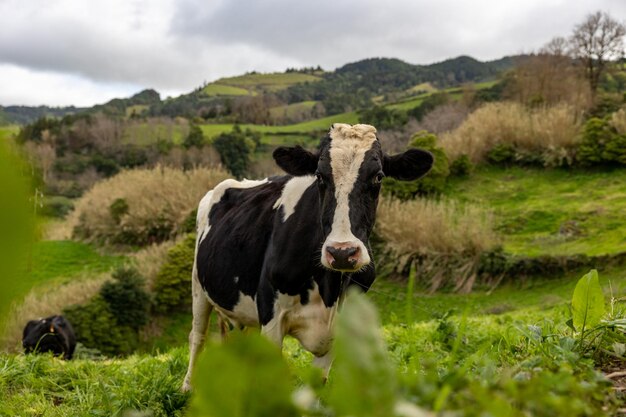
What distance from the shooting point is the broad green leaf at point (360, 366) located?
469 mm

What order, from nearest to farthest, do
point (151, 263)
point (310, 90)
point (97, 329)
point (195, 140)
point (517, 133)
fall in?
point (97, 329) < point (151, 263) < point (517, 133) < point (195, 140) < point (310, 90)

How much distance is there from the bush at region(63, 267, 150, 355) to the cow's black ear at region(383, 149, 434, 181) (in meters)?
13.8

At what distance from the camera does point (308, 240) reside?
3617 millimetres

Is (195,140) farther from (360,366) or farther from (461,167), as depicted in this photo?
(360,366)

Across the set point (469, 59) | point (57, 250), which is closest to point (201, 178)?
point (57, 250)

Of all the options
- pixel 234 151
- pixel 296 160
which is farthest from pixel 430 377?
pixel 234 151

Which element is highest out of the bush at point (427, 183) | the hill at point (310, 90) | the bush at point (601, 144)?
the hill at point (310, 90)

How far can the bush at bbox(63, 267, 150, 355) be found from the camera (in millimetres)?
16219

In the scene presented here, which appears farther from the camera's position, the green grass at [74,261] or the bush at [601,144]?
the green grass at [74,261]

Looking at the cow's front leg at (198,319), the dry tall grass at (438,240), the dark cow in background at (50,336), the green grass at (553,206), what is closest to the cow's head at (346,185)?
the cow's front leg at (198,319)

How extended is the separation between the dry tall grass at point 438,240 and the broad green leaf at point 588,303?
50.8 feet

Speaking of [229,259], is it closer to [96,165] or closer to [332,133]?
[332,133]

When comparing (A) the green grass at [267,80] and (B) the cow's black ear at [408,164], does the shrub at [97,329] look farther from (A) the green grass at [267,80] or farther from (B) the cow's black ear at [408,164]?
(A) the green grass at [267,80]

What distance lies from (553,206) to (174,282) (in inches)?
523
